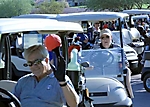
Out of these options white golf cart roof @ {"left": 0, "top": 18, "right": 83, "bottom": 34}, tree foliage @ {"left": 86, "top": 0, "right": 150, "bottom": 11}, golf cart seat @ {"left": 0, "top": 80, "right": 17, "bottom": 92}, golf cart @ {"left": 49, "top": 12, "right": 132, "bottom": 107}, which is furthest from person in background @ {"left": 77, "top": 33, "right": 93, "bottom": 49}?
tree foliage @ {"left": 86, "top": 0, "right": 150, "bottom": 11}

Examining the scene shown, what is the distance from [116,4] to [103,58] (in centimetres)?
4677

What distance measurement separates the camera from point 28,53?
438cm

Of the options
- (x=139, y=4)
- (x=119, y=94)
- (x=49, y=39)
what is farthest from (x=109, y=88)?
(x=139, y=4)

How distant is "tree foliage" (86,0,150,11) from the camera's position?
5278cm

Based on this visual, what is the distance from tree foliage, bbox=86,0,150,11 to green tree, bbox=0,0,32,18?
1211cm

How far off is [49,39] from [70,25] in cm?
42

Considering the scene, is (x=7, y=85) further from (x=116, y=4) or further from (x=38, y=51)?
(x=116, y=4)

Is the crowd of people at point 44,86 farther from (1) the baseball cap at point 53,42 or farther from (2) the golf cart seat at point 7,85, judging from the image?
(2) the golf cart seat at point 7,85

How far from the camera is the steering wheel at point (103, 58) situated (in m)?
7.44

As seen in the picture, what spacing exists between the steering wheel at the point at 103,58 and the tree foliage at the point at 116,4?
45385mm

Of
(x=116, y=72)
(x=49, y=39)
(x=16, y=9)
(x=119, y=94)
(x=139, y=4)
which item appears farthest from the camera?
(x=16, y=9)

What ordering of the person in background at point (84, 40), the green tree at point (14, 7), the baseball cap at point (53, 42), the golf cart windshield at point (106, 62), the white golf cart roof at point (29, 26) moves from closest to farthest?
the white golf cart roof at point (29, 26) < the baseball cap at point (53, 42) < the golf cart windshield at point (106, 62) < the person in background at point (84, 40) < the green tree at point (14, 7)

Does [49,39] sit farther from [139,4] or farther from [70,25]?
[139,4]

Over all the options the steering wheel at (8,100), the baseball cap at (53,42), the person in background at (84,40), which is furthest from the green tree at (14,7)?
the steering wheel at (8,100)
